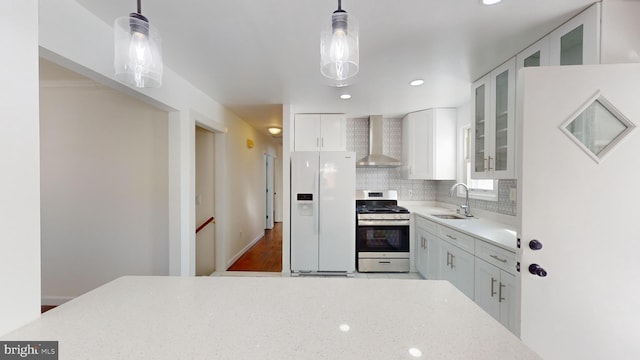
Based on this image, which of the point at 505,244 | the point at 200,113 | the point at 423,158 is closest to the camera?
the point at 505,244

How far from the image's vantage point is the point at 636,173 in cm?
122

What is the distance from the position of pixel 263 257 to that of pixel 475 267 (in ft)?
10.6

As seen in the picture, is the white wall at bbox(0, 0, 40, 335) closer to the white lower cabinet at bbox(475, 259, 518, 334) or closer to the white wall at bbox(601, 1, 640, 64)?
the white lower cabinet at bbox(475, 259, 518, 334)

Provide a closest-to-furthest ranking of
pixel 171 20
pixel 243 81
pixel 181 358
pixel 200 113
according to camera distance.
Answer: pixel 181 358 → pixel 171 20 → pixel 243 81 → pixel 200 113

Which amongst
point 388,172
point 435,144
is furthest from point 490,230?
point 388,172

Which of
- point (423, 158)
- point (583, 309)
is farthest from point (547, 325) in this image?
point (423, 158)

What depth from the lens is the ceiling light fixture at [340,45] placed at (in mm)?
872

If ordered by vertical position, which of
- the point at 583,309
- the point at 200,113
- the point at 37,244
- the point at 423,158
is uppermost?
the point at 200,113

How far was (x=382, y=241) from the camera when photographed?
3.41 meters

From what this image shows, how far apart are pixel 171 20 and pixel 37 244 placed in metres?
1.39

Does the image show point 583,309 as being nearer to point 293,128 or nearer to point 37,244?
point 37,244

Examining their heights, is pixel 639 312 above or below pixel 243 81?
below

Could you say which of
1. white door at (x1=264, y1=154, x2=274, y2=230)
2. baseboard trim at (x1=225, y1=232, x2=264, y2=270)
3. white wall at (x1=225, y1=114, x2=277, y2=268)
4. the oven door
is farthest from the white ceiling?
white door at (x1=264, y1=154, x2=274, y2=230)

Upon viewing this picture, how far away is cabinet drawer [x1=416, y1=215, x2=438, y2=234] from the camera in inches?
112
